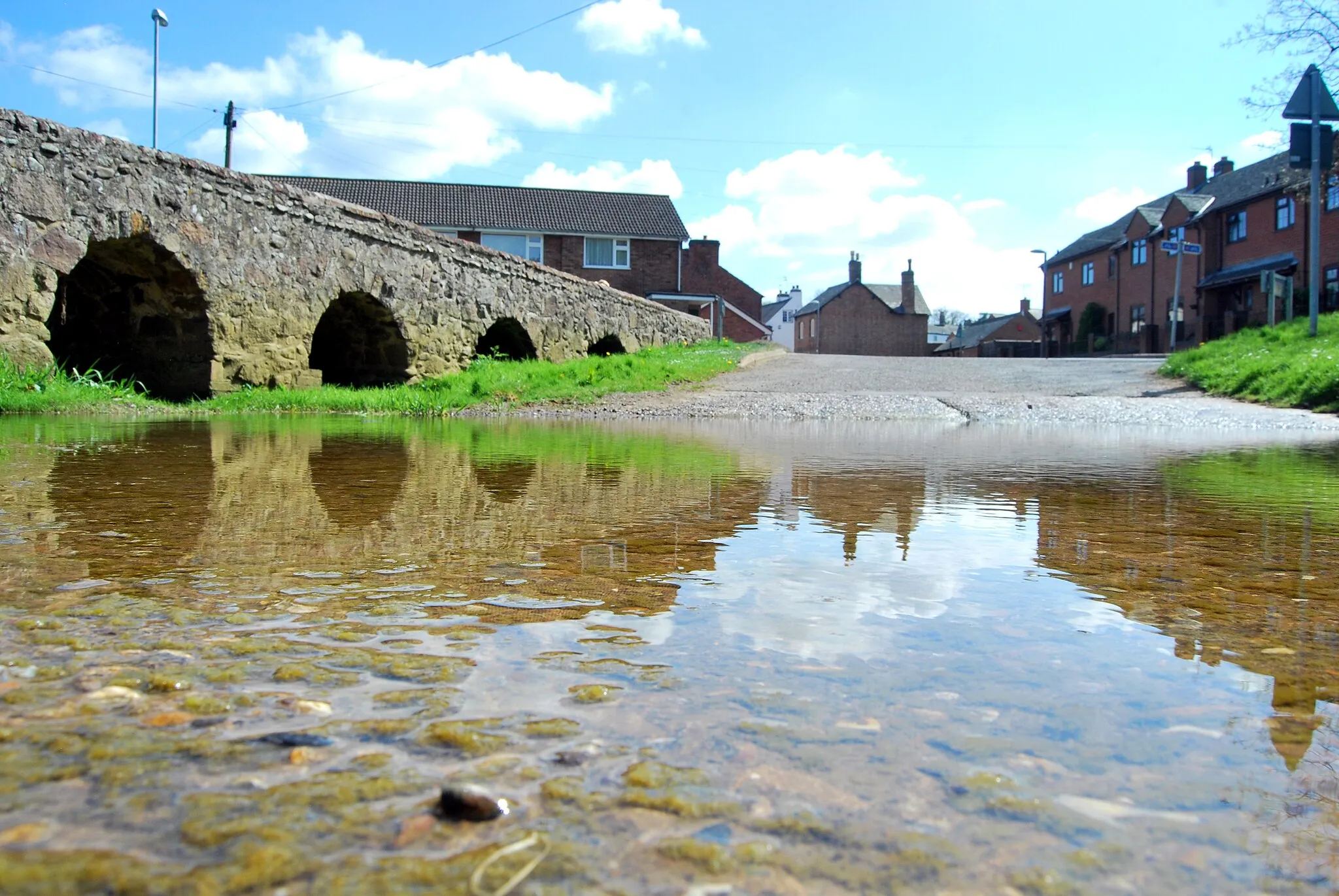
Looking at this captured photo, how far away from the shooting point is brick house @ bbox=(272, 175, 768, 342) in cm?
3962

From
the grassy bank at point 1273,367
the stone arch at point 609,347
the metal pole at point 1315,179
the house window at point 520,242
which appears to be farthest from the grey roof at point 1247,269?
the house window at point 520,242

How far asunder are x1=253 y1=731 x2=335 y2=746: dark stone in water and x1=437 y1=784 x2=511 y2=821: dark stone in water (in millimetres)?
253

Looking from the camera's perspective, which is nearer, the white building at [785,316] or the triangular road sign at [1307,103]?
the triangular road sign at [1307,103]

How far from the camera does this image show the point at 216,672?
146cm

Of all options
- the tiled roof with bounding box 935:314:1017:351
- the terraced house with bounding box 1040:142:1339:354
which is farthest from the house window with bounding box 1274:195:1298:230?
the tiled roof with bounding box 935:314:1017:351

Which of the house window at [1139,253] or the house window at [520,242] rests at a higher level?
the house window at [1139,253]

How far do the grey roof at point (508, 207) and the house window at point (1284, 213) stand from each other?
918 inches

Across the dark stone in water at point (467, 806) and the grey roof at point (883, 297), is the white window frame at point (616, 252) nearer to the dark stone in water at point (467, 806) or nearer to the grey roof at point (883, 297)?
the grey roof at point (883, 297)

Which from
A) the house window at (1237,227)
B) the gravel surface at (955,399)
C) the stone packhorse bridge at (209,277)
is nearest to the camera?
the stone packhorse bridge at (209,277)

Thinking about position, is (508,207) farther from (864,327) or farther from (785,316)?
(785,316)

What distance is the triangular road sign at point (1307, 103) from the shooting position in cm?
1534

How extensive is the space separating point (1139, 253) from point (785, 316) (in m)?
40.3

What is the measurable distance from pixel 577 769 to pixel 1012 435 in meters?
7.86

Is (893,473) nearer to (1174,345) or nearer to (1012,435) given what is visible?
(1012,435)
